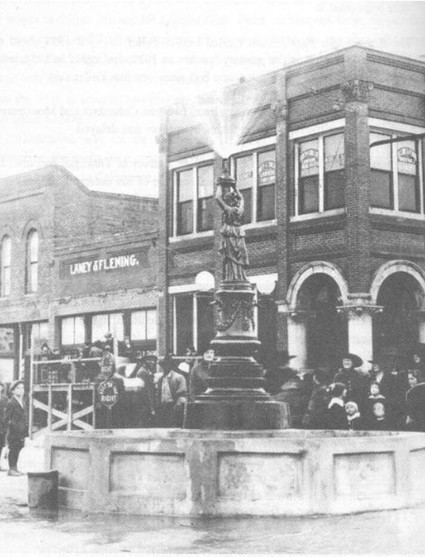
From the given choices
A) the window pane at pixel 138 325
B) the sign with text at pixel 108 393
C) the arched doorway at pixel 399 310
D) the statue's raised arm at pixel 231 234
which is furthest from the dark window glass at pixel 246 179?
the statue's raised arm at pixel 231 234

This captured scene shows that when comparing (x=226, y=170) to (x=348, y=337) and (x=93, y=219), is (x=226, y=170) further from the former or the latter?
(x=93, y=219)

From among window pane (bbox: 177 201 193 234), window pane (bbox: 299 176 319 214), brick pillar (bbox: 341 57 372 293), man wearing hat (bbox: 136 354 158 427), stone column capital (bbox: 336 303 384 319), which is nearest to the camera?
man wearing hat (bbox: 136 354 158 427)

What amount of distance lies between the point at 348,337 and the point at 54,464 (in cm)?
992

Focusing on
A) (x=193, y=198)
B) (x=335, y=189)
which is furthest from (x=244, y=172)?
(x=335, y=189)

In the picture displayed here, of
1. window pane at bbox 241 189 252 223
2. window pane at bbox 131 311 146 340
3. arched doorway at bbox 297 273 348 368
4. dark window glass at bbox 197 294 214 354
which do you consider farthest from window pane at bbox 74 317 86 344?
arched doorway at bbox 297 273 348 368

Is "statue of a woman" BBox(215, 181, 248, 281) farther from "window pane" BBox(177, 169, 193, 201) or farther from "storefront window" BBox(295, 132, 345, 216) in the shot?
"window pane" BBox(177, 169, 193, 201)

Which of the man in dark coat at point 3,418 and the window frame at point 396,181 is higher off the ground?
the window frame at point 396,181

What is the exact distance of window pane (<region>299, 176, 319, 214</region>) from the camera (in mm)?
20734

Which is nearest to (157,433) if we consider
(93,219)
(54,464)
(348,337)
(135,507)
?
(54,464)

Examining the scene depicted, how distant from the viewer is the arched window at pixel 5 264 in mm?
31047

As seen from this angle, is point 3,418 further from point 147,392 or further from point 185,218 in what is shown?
point 185,218

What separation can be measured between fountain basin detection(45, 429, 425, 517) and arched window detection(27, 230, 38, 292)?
2050 cm

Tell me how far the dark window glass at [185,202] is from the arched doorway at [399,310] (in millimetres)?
5704

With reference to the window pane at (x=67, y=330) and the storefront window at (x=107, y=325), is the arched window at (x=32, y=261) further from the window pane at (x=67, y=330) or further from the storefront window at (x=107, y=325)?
the storefront window at (x=107, y=325)
